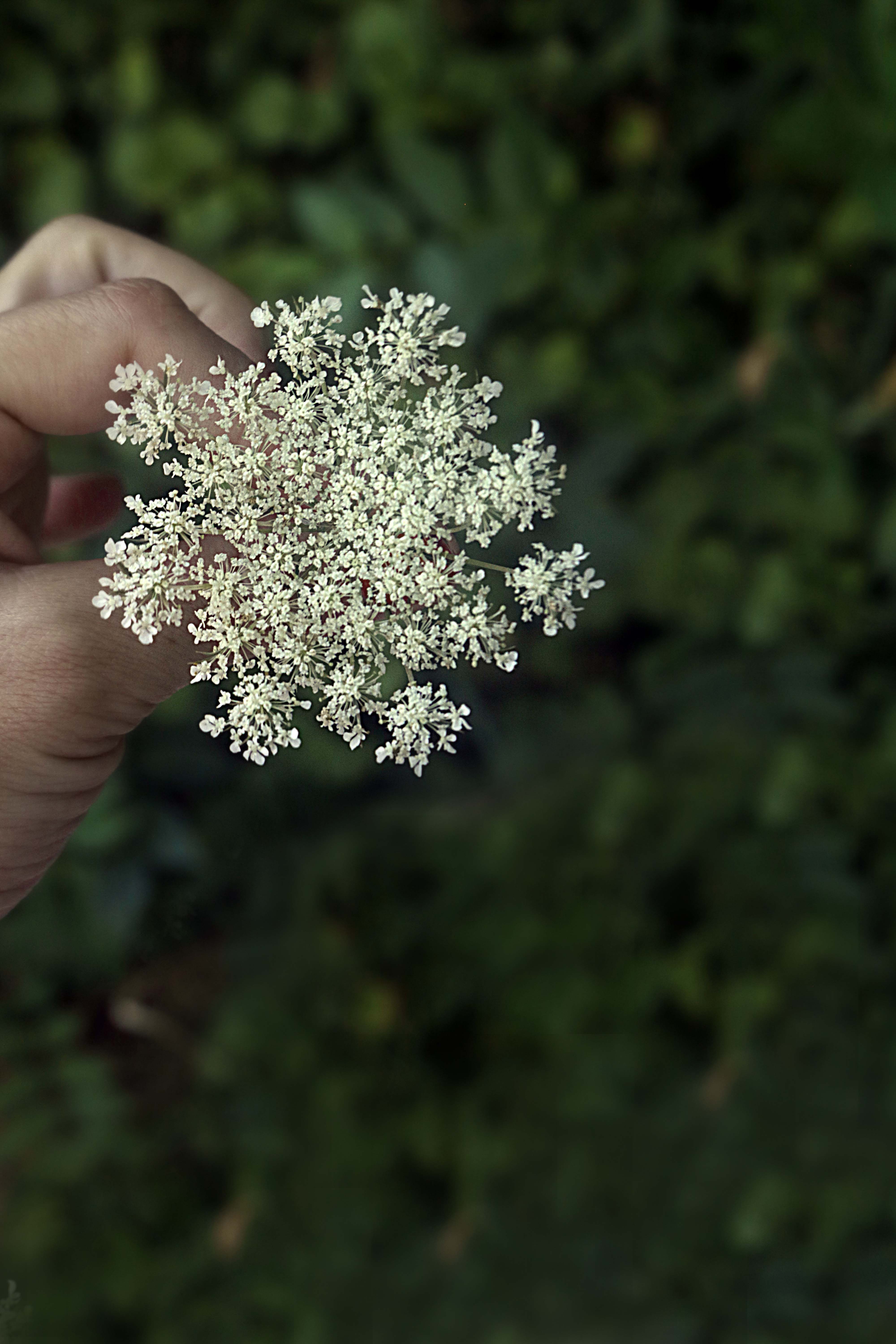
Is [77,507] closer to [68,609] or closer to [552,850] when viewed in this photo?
[68,609]

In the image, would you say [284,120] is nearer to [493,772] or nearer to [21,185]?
[21,185]

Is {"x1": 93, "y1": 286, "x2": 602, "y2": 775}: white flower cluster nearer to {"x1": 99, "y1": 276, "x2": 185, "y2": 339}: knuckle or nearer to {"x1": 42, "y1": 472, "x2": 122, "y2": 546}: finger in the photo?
{"x1": 99, "y1": 276, "x2": 185, "y2": 339}: knuckle

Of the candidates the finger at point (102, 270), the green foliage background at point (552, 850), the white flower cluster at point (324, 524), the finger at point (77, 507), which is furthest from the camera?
the green foliage background at point (552, 850)

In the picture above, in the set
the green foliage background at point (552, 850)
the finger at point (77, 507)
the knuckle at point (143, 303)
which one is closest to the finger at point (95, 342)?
the knuckle at point (143, 303)

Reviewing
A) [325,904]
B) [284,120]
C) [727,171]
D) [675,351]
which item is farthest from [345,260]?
[325,904]

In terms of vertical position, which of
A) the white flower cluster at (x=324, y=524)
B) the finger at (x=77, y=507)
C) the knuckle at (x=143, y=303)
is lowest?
the white flower cluster at (x=324, y=524)

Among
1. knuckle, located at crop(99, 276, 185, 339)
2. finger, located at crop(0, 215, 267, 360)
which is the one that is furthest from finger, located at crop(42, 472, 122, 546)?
knuckle, located at crop(99, 276, 185, 339)

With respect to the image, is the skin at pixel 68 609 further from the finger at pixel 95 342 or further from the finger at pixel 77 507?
the finger at pixel 77 507

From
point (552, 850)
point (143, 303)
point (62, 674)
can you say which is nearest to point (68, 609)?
point (62, 674)
